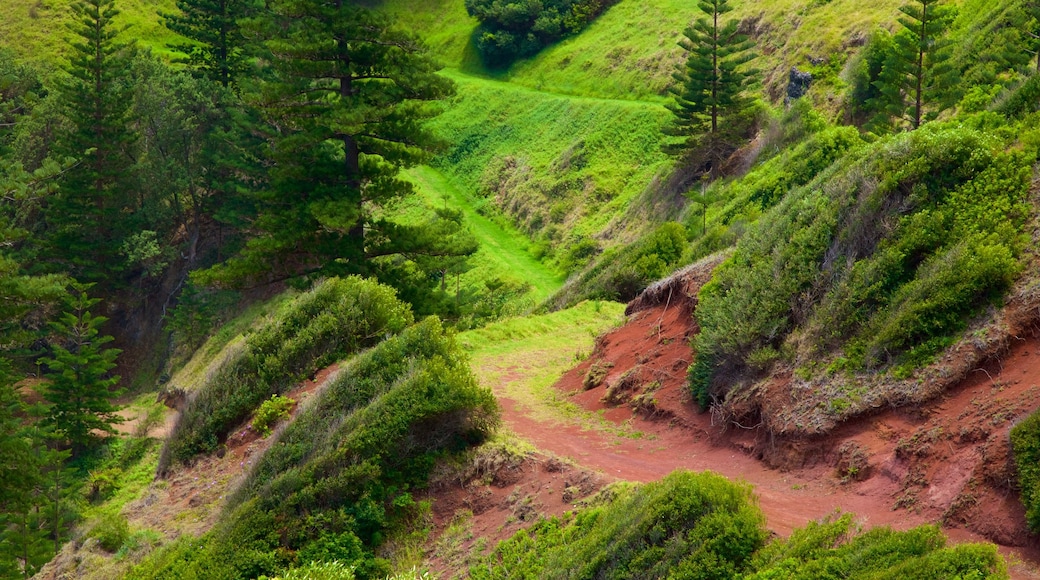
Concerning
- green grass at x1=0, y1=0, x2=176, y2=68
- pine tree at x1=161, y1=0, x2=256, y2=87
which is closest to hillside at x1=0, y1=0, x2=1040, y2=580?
pine tree at x1=161, y1=0, x2=256, y2=87

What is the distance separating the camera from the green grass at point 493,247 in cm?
3884

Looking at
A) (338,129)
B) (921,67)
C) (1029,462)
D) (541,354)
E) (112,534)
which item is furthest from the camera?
(921,67)

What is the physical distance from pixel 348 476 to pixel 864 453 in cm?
525

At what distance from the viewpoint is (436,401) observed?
1175 centimetres

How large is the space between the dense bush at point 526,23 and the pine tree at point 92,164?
25.2m

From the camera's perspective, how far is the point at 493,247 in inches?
1695

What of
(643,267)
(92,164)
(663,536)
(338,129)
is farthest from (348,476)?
(92,164)

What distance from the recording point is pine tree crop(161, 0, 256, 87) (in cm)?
4366

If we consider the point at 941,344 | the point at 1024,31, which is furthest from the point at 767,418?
the point at 1024,31

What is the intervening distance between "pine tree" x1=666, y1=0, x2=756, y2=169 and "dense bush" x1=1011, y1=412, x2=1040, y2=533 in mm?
28700

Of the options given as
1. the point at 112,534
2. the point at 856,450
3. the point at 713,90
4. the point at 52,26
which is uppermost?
the point at 52,26

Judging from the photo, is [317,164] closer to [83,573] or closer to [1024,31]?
[83,573]

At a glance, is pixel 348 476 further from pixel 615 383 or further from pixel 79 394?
pixel 79 394

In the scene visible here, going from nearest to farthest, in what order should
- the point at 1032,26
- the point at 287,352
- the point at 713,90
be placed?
the point at 287,352
the point at 1032,26
the point at 713,90
